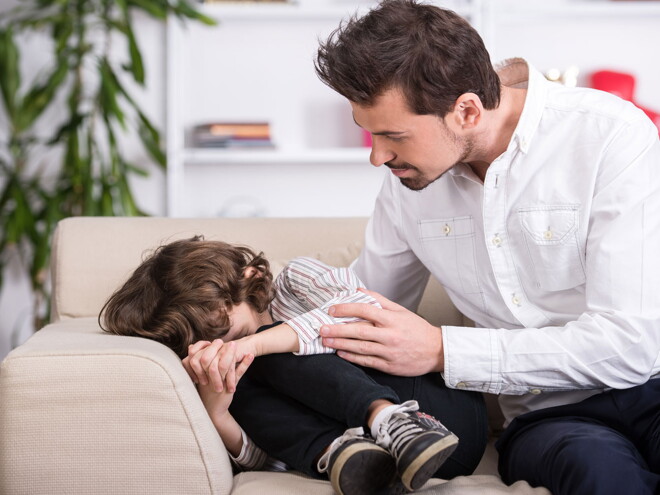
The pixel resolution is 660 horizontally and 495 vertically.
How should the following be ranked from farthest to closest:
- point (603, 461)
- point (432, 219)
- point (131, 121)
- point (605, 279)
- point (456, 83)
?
point (131, 121)
point (432, 219)
point (456, 83)
point (605, 279)
point (603, 461)

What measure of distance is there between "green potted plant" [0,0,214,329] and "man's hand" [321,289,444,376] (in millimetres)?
1892

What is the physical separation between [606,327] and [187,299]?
691mm

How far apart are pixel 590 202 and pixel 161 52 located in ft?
8.38

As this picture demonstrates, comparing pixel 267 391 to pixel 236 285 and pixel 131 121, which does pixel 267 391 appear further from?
pixel 131 121

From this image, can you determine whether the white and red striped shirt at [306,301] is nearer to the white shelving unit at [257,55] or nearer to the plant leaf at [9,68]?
the white shelving unit at [257,55]

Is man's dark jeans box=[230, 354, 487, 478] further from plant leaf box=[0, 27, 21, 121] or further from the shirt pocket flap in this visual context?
plant leaf box=[0, 27, 21, 121]

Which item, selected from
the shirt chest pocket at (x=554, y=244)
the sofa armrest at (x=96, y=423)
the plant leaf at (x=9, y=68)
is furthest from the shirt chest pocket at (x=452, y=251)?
the plant leaf at (x=9, y=68)

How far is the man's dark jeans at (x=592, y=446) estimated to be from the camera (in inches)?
42.7

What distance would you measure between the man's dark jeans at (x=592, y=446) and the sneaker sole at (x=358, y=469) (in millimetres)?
256

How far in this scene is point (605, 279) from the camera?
1277mm

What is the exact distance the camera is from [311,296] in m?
1.50

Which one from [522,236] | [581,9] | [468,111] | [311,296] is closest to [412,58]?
[468,111]

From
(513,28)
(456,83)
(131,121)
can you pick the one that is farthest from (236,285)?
(513,28)

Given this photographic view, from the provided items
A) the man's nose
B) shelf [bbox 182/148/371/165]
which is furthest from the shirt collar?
shelf [bbox 182/148/371/165]
